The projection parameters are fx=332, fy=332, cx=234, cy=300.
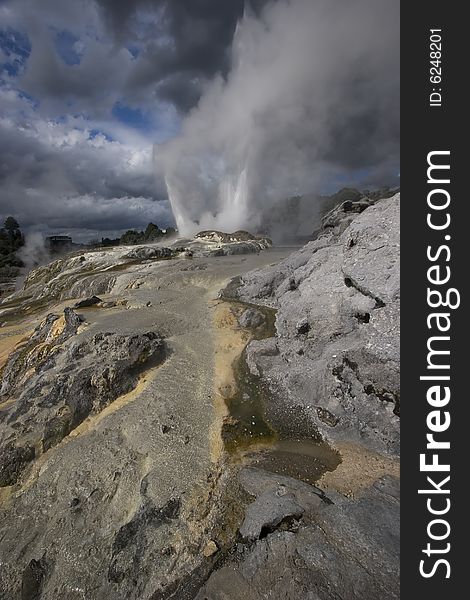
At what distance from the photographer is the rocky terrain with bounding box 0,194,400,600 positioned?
7.41m

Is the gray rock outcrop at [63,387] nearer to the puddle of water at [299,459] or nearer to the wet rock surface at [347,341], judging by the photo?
the wet rock surface at [347,341]

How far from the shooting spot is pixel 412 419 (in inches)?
196

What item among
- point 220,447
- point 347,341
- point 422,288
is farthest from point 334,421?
point 422,288

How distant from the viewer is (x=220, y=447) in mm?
11203

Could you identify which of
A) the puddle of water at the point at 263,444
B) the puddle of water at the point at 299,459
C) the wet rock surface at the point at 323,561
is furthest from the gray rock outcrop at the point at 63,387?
the wet rock surface at the point at 323,561

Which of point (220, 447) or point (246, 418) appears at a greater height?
point (246, 418)

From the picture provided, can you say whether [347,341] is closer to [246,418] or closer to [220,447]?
[246,418]

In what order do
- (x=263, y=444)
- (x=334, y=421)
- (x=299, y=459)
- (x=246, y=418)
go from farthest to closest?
(x=246, y=418), (x=334, y=421), (x=263, y=444), (x=299, y=459)

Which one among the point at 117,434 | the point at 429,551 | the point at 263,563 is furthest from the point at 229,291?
the point at 429,551

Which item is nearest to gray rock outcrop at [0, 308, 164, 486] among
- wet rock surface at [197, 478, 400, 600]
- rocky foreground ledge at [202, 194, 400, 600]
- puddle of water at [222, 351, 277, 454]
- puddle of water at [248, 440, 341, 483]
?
puddle of water at [222, 351, 277, 454]

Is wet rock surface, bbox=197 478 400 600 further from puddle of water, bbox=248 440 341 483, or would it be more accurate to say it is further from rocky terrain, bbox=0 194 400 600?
puddle of water, bbox=248 440 341 483

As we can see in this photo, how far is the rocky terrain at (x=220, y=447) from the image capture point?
24.3 feet

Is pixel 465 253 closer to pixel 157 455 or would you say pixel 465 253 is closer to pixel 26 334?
pixel 157 455

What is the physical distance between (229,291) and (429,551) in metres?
21.3
